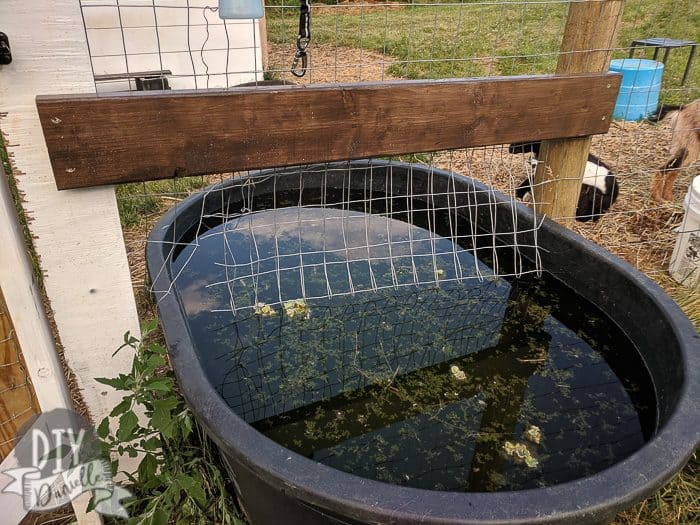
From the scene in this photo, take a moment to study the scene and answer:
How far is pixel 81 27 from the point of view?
3.83 feet

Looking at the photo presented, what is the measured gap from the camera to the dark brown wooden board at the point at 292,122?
49.4 inches

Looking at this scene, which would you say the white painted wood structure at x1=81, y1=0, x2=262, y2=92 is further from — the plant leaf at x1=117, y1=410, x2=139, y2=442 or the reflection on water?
the plant leaf at x1=117, y1=410, x2=139, y2=442

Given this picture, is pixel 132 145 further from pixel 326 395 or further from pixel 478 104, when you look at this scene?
pixel 478 104

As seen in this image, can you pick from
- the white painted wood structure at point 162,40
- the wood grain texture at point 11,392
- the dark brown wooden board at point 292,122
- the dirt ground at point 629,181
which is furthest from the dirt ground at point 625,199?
the white painted wood structure at point 162,40

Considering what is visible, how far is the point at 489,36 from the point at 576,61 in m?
8.18

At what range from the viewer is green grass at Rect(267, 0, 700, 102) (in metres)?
6.98

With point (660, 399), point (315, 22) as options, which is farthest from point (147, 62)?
point (315, 22)

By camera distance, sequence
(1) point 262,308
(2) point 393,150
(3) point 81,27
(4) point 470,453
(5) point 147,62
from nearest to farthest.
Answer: (3) point 81,27 → (4) point 470,453 → (2) point 393,150 → (1) point 262,308 → (5) point 147,62

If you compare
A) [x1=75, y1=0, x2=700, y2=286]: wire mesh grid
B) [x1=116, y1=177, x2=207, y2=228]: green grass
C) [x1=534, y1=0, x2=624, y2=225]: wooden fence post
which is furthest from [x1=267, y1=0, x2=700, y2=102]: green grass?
[x1=534, y1=0, x2=624, y2=225]: wooden fence post

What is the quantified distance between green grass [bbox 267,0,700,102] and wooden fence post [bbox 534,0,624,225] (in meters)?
3.94

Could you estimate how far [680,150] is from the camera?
3.50 meters

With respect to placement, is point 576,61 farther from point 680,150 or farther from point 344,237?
point 680,150

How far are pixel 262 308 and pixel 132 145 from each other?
861mm

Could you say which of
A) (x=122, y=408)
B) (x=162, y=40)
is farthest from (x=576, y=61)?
(x=162, y=40)
